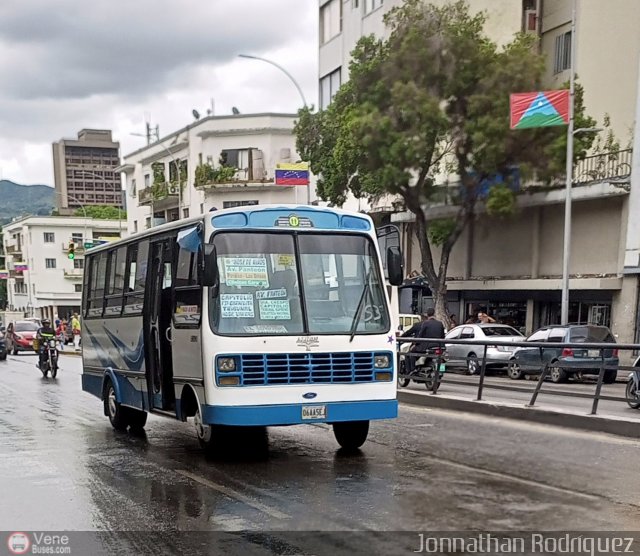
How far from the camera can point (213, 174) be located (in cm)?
4531

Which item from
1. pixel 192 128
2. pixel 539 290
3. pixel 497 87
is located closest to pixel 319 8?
pixel 192 128

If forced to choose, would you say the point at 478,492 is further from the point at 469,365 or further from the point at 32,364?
the point at 32,364

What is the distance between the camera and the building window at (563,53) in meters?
29.4

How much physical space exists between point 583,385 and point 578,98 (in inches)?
719

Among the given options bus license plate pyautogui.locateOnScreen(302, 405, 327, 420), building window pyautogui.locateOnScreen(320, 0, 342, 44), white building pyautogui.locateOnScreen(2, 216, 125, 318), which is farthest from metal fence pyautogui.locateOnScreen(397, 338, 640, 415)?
white building pyautogui.locateOnScreen(2, 216, 125, 318)

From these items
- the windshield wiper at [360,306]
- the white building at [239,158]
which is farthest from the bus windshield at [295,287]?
the white building at [239,158]

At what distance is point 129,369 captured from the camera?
10.8m

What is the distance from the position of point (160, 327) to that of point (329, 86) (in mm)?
30938

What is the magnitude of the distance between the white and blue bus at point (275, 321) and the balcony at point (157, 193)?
138ft

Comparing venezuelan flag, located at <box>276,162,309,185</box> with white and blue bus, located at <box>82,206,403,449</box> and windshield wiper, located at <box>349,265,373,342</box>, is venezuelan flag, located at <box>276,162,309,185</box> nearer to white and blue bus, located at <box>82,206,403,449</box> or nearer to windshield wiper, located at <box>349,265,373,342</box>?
white and blue bus, located at <box>82,206,403,449</box>

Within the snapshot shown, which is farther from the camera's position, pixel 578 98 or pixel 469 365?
pixel 578 98

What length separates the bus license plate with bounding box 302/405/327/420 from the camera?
828 cm

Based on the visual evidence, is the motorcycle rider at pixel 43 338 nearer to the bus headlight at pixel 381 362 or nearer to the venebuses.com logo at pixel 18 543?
the bus headlight at pixel 381 362

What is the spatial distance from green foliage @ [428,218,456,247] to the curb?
16787 mm
